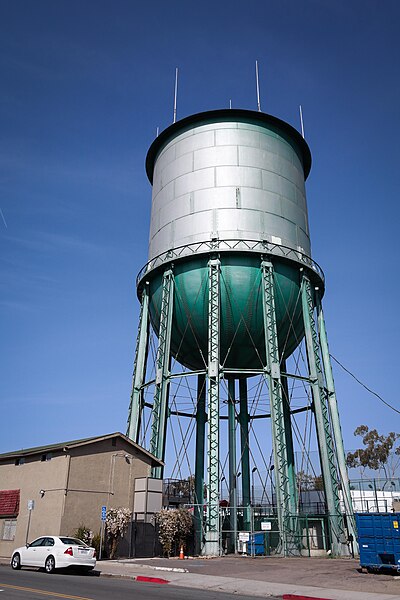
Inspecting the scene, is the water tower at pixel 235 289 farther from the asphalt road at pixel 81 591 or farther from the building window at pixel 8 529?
the asphalt road at pixel 81 591

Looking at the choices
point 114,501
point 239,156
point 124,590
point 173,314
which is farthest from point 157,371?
point 124,590

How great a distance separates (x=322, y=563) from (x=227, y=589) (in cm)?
778

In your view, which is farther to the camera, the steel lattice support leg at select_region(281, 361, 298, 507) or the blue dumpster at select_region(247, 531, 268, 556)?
the steel lattice support leg at select_region(281, 361, 298, 507)

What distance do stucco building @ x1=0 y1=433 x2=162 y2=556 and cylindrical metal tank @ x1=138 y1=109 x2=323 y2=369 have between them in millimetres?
5857

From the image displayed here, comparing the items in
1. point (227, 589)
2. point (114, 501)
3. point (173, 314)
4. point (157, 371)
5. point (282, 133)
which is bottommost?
point (227, 589)

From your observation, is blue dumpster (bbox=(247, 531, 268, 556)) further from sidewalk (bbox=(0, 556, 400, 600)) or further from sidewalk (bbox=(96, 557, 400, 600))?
sidewalk (bbox=(96, 557, 400, 600))

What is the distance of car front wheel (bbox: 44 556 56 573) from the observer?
52.0ft

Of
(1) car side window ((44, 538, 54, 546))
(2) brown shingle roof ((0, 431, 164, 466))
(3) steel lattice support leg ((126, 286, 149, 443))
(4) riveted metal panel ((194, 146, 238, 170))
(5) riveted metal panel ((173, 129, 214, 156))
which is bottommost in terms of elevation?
(1) car side window ((44, 538, 54, 546))

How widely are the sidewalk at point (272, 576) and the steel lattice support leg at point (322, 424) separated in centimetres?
160

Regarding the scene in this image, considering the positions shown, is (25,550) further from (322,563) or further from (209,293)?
(209,293)

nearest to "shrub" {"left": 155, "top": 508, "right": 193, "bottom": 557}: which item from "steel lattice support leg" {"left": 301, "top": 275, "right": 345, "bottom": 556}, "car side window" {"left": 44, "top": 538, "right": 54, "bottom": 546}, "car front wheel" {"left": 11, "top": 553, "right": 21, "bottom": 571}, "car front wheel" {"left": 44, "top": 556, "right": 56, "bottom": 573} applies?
"steel lattice support leg" {"left": 301, "top": 275, "right": 345, "bottom": 556}

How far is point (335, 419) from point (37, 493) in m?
13.4

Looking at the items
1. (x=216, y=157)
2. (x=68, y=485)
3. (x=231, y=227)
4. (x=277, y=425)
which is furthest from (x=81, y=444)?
(x=216, y=157)

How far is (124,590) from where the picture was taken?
11.8 metres
